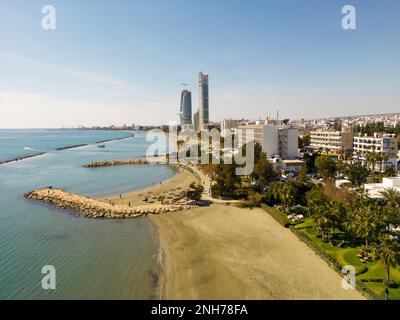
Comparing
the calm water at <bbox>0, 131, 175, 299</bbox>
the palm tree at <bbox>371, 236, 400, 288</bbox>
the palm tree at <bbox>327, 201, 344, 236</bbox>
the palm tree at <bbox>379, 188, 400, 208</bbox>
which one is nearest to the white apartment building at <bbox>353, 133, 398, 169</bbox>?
the palm tree at <bbox>379, 188, 400, 208</bbox>

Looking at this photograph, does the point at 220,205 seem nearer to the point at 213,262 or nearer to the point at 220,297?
the point at 213,262

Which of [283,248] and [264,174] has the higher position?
[264,174]

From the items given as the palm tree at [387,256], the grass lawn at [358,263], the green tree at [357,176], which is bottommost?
the grass lawn at [358,263]

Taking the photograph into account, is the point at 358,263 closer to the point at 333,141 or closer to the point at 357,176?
the point at 357,176

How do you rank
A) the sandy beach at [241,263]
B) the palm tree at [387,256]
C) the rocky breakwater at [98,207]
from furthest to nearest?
the rocky breakwater at [98,207] → the sandy beach at [241,263] → the palm tree at [387,256]

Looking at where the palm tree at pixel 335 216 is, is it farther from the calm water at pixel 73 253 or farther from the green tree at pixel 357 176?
the green tree at pixel 357 176

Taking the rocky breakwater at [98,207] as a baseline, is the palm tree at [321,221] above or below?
above

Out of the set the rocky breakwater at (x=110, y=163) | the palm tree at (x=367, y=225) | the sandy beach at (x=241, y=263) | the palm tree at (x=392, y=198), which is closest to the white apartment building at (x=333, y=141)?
the palm tree at (x=392, y=198)

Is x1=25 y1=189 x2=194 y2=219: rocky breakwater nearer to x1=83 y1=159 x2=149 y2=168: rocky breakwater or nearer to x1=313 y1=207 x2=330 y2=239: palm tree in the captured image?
x1=313 y1=207 x2=330 y2=239: palm tree

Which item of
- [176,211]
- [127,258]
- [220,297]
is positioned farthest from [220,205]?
[220,297]
